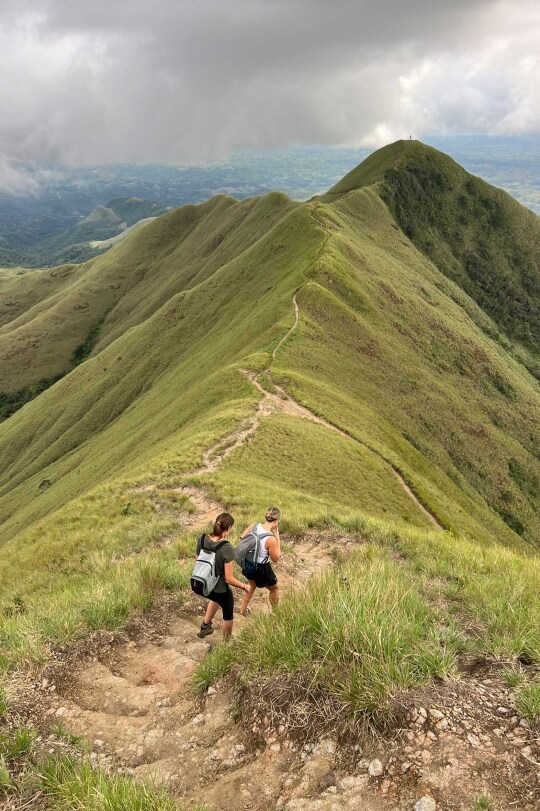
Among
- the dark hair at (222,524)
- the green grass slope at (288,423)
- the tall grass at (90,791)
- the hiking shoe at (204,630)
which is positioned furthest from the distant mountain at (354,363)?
the tall grass at (90,791)

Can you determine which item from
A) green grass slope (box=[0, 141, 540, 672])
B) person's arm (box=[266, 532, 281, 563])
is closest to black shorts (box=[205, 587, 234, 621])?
person's arm (box=[266, 532, 281, 563])

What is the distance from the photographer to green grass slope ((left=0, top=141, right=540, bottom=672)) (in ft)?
58.3

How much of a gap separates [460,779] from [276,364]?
134ft

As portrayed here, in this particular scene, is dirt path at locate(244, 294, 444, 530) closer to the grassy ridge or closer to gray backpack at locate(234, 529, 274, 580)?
gray backpack at locate(234, 529, 274, 580)

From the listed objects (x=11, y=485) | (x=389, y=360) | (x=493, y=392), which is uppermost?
(x=389, y=360)

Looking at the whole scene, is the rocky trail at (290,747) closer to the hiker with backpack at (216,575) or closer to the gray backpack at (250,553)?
the hiker with backpack at (216,575)

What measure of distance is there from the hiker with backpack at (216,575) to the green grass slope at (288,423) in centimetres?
177

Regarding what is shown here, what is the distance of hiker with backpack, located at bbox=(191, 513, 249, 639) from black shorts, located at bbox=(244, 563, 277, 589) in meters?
0.69

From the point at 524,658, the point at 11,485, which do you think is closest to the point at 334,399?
the point at 524,658

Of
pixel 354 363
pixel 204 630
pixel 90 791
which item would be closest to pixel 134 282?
pixel 354 363

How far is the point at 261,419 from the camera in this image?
32969 mm

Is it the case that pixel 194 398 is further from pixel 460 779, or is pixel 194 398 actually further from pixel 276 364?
pixel 460 779

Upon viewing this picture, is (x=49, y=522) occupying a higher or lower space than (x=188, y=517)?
lower

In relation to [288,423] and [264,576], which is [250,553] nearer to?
[264,576]
